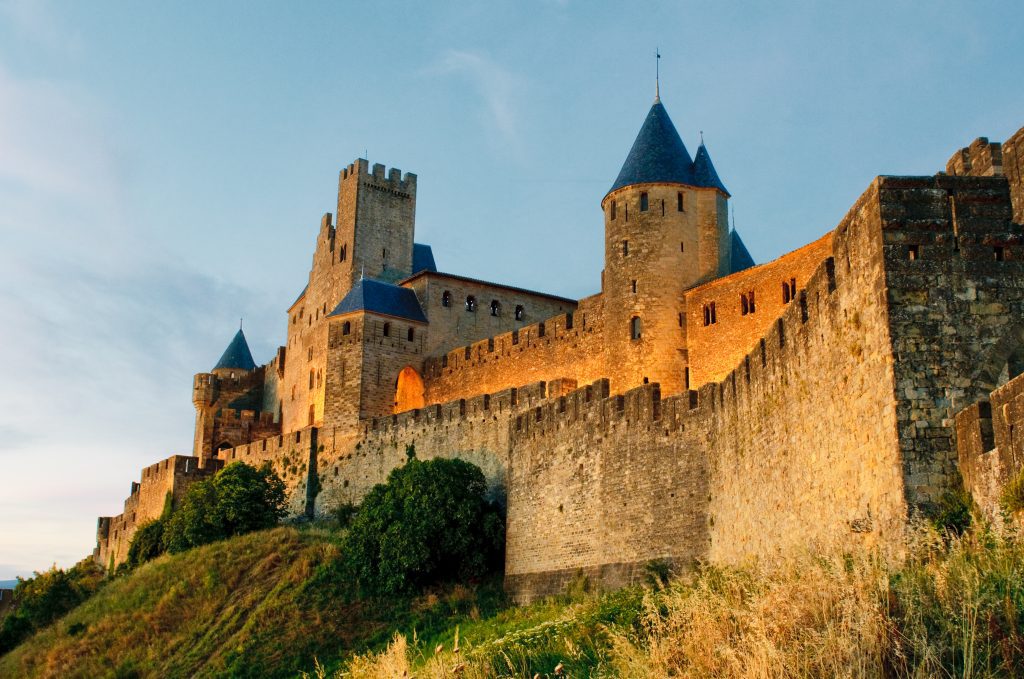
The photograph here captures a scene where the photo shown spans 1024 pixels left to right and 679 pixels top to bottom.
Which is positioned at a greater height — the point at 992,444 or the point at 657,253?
the point at 657,253

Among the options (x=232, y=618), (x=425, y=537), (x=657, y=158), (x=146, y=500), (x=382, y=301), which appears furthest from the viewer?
(x=146, y=500)

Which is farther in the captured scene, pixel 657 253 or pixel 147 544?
pixel 147 544

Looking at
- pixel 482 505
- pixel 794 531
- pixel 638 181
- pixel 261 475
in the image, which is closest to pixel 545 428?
pixel 482 505

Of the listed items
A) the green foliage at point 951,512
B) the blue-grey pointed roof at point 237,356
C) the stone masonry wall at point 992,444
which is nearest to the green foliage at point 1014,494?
the stone masonry wall at point 992,444

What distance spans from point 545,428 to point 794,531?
47.0ft

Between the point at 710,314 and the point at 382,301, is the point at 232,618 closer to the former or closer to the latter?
the point at 710,314

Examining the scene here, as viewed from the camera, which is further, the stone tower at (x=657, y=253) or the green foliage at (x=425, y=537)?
the stone tower at (x=657, y=253)

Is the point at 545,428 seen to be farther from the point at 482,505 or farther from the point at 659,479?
the point at 659,479

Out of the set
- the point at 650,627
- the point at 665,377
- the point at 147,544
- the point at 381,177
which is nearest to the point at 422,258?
the point at 381,177

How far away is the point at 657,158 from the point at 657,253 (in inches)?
139

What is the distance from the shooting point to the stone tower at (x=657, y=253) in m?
37.8

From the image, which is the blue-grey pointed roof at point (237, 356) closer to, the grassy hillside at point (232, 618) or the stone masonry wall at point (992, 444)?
the grassy hillside at point (232, 618)

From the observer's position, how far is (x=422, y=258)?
61.5m

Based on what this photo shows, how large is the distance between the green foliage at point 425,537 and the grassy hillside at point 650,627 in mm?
708
